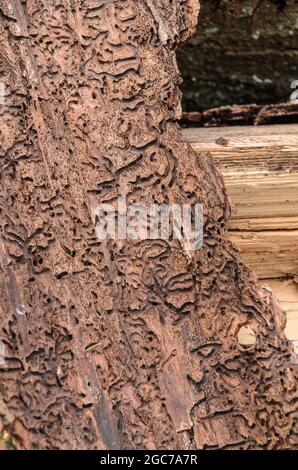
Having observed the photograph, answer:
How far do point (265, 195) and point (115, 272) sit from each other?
412mm

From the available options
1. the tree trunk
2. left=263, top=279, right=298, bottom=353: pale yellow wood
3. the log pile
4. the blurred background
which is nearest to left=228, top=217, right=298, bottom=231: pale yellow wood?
the log pile

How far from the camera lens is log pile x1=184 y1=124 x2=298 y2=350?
5.04 ft

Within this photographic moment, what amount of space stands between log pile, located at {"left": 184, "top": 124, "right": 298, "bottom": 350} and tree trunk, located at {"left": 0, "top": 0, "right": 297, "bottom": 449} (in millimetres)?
193

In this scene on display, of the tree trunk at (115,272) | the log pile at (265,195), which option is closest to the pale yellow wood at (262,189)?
the log pile at (265,195)

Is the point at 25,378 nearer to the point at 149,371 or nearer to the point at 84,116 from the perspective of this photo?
the point at 149,371

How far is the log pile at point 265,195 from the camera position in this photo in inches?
60.5

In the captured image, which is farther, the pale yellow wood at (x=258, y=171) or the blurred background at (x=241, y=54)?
the blurred background at (x=241, y=54)

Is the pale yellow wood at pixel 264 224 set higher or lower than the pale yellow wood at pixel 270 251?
higher

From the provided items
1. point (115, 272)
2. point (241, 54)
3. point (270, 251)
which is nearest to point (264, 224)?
point (270, 251)

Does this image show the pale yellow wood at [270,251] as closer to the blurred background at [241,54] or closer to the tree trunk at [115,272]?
the tree trunk at [115,272]

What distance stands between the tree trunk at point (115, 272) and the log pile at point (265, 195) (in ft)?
0.63

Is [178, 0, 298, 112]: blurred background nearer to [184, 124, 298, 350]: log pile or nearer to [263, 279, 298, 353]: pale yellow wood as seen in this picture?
[184, 124, 298, 350]: log pile

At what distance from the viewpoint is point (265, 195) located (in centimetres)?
155

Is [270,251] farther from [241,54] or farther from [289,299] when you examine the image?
[241,54]
